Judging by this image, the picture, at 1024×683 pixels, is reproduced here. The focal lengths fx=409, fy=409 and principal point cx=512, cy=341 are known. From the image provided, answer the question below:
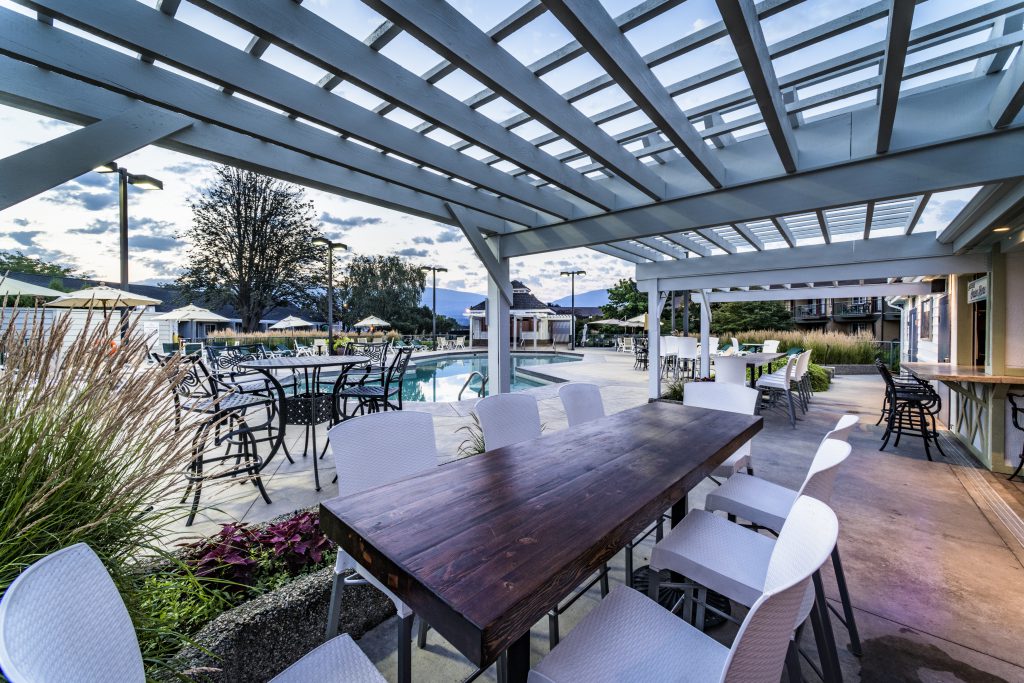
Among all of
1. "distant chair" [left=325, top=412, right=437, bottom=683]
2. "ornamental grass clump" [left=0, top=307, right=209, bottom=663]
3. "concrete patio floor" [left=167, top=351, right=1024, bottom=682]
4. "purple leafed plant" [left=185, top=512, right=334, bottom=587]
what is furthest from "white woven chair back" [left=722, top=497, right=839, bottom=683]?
"purple leafed plant" [left=185, top=512, right=334, bottom=587]

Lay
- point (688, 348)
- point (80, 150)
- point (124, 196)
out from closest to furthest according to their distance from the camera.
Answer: point (80, 150), point (124, 196), point (688, 348)

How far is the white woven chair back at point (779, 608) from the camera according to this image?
2.11 ft

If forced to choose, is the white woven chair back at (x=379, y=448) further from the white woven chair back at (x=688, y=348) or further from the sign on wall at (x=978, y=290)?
the white woven chair back at (x=688, y=348)

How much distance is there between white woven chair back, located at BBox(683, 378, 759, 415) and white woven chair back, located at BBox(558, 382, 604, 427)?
30.0 inches

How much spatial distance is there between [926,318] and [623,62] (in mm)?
10839

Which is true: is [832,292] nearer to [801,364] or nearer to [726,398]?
[801,364]

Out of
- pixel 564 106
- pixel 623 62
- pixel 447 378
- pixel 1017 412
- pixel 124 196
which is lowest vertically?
pixel 447 378

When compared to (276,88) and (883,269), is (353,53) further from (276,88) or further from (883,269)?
(883,269)

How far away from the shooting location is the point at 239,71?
197 centimetres

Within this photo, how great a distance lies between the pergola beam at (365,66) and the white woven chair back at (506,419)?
1618 millimetres

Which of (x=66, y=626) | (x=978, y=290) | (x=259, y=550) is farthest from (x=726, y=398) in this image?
(x=978, y=290)

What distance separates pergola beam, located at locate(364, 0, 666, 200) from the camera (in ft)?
5.30

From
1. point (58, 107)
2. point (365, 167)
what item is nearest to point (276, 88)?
point (365, 167)

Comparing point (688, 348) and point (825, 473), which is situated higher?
point (688, 348)
